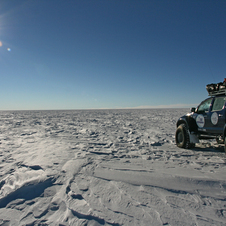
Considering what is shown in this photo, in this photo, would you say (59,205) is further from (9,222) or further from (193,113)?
(193,113)

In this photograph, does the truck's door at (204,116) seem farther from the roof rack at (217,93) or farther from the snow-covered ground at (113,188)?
the snow-covered ground at (113,188)

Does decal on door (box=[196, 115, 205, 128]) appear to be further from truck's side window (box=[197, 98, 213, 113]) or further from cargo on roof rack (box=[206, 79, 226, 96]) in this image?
cargo on roof rack (box=[206, 79, 226, 96])

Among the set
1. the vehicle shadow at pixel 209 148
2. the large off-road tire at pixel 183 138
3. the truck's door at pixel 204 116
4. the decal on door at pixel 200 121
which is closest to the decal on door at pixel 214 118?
the truck's door at pixel 204 116

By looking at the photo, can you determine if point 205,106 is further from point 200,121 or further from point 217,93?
point 217,93

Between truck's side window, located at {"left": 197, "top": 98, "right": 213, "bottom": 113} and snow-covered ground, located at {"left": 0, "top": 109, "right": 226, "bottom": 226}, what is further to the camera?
truck's side window, located at {"left": 197, "top": 98, "right": 213, "bottom": 113}

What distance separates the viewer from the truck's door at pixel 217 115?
431 centimetres

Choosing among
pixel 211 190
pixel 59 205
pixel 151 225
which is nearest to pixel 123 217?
pixel 151 225

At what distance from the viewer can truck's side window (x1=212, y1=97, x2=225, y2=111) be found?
450 cm

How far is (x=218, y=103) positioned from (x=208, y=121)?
0.59 meters

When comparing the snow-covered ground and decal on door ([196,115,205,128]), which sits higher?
decal on door ([196,115,205,128])

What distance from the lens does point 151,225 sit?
1940 millimetres

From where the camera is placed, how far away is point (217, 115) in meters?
4.44

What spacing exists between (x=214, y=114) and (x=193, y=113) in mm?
968

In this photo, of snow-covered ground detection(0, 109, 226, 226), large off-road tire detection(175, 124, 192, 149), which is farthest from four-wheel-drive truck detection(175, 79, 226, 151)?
snow-covered ground detection(0, 109, 226, 226)
